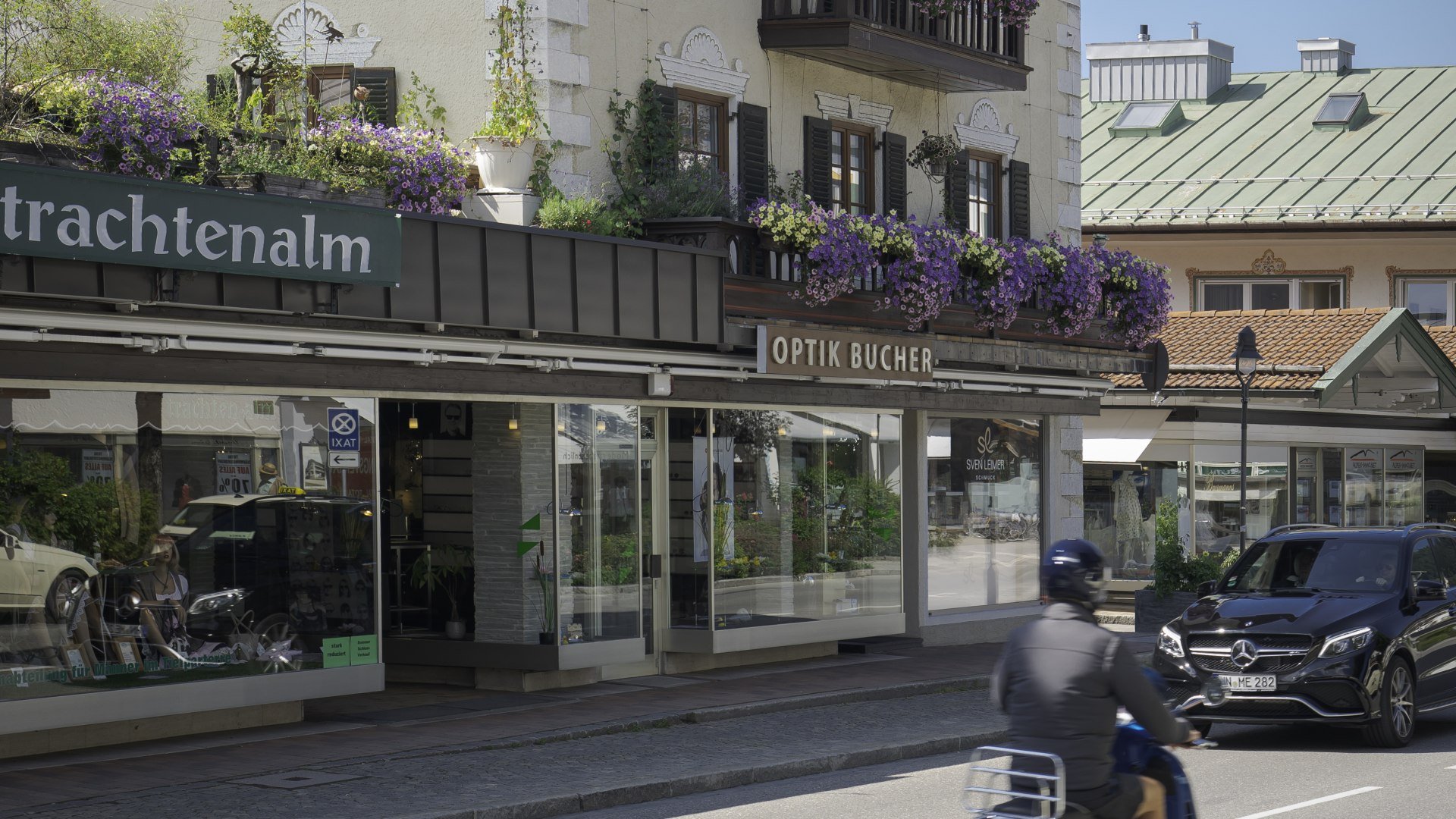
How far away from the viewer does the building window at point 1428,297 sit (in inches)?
1416

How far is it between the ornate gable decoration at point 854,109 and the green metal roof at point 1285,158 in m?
17.3

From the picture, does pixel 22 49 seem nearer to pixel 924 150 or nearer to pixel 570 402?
pixel 570 402

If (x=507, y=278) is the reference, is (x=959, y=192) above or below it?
above

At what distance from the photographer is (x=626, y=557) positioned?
634 inches

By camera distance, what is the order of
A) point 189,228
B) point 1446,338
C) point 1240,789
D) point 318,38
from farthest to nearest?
1. point 1446,338
2. point 318,38
3. point 1240,789
4. point 189,228

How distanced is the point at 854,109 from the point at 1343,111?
78.1 feet

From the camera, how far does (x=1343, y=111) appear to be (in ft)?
129

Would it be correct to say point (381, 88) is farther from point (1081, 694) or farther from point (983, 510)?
point (1081, 694)

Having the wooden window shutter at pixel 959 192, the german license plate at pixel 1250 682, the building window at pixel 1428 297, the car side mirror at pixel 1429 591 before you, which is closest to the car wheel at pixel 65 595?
the german license plate at pixel 1250 682

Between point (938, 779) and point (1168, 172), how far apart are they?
28833 mm

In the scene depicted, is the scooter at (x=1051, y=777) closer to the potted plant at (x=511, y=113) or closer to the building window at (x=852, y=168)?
the potted plant at (x=511, y=113)

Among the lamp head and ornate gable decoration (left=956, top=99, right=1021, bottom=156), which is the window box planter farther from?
the lamp head

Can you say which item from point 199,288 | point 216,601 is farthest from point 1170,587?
point 199,288

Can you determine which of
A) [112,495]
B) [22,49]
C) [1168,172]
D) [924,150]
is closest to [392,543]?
[112,495]
